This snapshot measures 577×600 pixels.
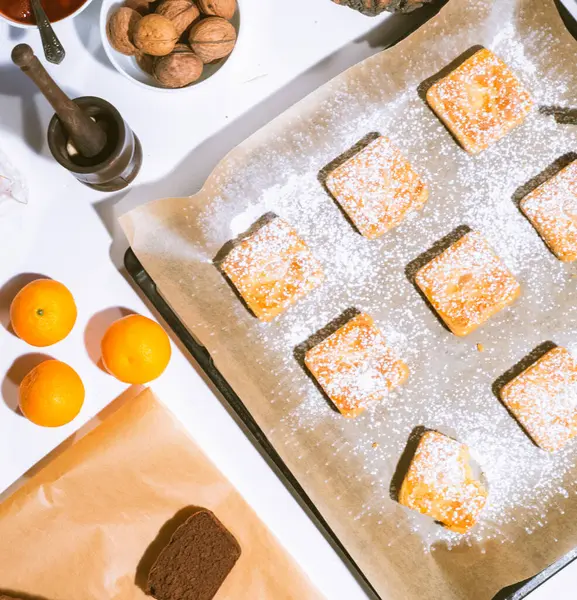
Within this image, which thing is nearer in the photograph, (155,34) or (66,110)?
(66,110)

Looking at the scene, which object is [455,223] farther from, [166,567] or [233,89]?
[166,567]

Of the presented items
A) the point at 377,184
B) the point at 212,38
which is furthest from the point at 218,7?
the point at 377,184

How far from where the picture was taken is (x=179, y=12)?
1.39 metres

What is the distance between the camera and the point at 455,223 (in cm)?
147

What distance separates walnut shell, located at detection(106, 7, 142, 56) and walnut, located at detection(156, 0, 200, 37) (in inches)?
2.3

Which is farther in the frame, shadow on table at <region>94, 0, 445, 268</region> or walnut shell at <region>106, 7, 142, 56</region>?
shadow on table at <region>94, 0, 445, 268</region>

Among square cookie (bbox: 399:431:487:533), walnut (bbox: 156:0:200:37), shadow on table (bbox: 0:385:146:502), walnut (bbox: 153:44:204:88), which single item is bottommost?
square cookie (bbox: 399:431:487:533)

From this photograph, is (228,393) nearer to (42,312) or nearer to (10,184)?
(42,312)

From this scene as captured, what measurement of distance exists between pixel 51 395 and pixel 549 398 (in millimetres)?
1064

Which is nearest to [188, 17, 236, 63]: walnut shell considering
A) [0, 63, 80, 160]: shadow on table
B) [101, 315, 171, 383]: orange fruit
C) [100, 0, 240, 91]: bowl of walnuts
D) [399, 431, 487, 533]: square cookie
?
[100, 0, 240, 91]: bowl of walnuts

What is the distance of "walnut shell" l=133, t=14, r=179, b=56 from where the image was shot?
135cm

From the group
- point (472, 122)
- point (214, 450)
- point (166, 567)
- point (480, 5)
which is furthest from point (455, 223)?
point (166, 567)

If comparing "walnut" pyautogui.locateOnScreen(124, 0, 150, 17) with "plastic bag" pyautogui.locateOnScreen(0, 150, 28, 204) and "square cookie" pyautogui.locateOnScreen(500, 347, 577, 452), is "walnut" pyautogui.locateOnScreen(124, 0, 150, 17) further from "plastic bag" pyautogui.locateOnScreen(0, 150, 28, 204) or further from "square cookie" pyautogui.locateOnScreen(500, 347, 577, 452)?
"square cookie" pyautogui.locateOnScreen(500, 347, 577, 452)

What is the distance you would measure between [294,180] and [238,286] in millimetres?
270
